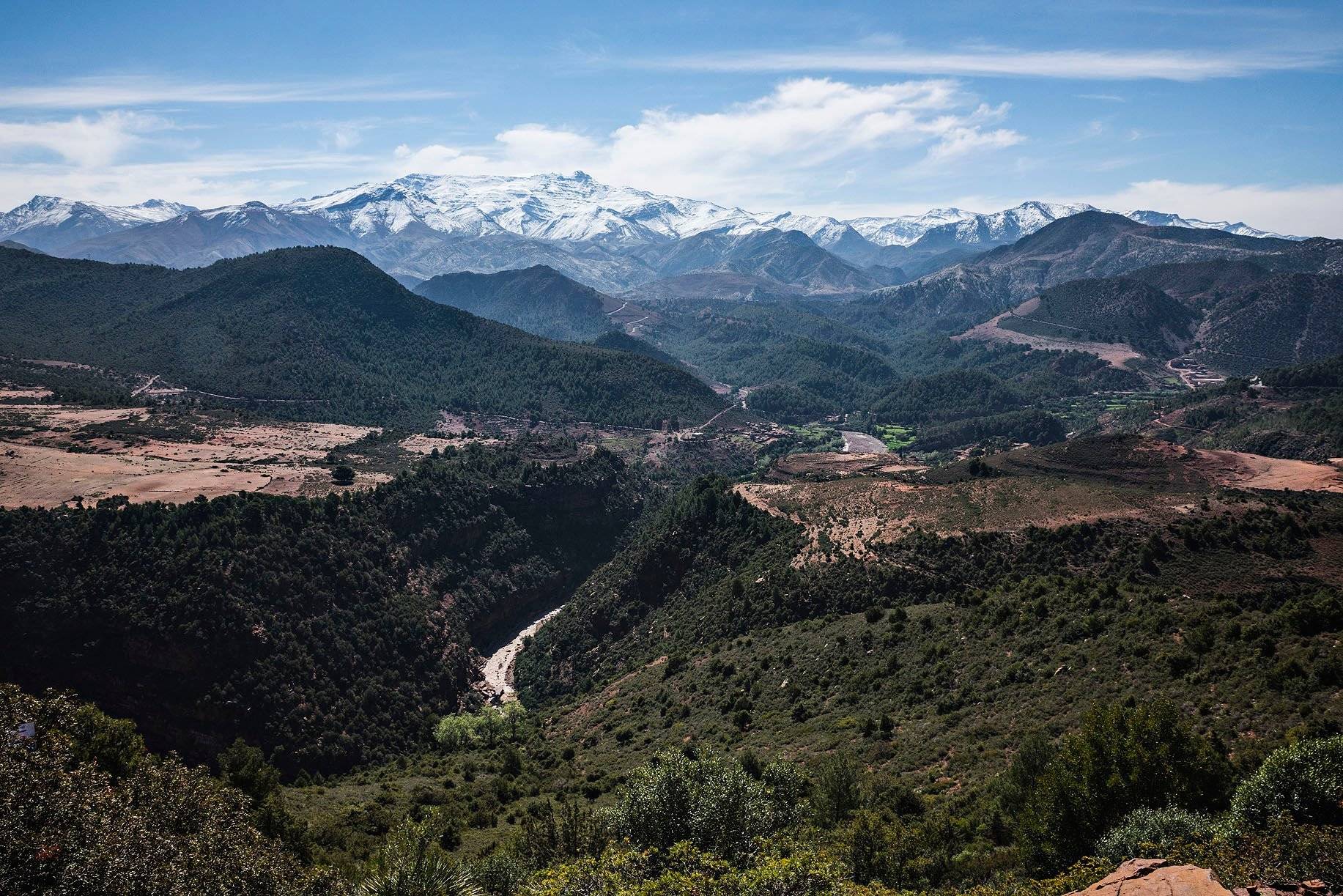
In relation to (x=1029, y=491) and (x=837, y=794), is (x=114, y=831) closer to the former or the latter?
(x=837, y=794)

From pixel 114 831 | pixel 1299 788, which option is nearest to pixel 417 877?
pixel 114 831

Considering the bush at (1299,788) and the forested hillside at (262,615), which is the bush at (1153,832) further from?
the forested hillside at (262,615)

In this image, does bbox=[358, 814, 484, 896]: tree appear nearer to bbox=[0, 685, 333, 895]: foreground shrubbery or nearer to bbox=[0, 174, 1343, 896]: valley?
bbox=[0, 174, 1343, 896]: valley

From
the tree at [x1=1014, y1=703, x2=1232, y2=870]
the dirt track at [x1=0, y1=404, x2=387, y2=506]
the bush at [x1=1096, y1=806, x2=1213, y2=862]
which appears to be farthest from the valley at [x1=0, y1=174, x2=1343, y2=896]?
the dirt track at [x1=0, y1=404, x2=387, y2=506]

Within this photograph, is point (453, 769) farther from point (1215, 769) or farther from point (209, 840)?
point (1215, 769)

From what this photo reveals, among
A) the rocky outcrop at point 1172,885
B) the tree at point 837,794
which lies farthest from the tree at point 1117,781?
the tree at point 837,794

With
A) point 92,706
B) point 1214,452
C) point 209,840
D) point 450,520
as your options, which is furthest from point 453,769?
point 1214,452
